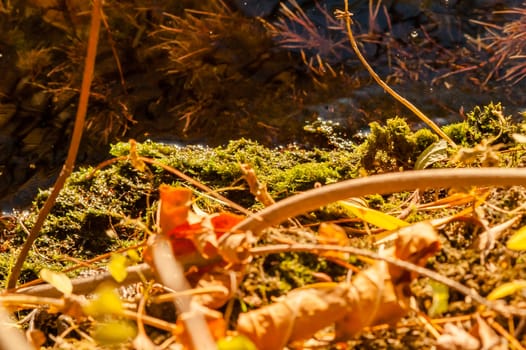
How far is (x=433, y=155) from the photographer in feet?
4.17

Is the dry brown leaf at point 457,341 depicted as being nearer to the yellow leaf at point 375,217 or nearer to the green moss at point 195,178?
the yellow leaf at point 375,217

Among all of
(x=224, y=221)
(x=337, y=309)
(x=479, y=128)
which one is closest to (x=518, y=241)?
(x=337, y=309)

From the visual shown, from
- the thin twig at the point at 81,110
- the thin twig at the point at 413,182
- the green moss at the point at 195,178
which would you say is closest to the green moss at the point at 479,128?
the green moss at the point at 195,178

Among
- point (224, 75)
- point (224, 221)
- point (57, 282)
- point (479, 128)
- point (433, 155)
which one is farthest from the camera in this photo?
point (224, 75)

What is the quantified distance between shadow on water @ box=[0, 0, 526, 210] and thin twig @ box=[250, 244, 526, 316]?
47.5 inches

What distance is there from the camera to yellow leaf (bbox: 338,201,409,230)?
0.99 m

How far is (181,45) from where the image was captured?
2.34 m

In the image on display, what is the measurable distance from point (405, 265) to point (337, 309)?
4.2 inches

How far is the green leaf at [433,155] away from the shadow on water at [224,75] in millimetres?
753

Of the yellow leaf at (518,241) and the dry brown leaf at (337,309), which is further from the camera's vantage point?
the yellow leaf at (518,241)

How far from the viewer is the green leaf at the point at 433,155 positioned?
1.27 m

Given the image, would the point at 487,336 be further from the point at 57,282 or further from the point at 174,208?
the point at 57,282

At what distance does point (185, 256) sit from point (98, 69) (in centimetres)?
165

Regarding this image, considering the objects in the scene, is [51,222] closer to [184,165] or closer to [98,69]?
[184,165]
